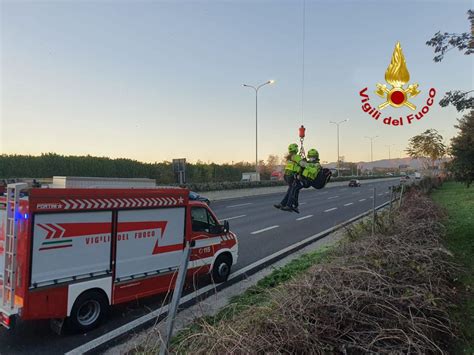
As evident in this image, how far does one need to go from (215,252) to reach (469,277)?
5.21m

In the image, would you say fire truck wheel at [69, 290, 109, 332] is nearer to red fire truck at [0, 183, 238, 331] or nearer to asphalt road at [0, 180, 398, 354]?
red fire truck at [0, 183, 238, 331]

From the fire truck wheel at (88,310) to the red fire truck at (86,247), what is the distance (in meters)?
0.02

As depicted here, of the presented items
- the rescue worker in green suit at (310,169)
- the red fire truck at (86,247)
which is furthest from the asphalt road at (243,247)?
the rescue worker in green suit at (310,169)

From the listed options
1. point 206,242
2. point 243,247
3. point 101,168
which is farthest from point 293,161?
point 101,168

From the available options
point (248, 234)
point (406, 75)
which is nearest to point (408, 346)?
point (406, 75)

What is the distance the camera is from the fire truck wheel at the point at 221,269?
29.4ft

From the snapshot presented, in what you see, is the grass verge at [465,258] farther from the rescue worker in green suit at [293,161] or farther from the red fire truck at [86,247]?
the red fire truck at [86,247]

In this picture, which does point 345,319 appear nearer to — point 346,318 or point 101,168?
point 346,318

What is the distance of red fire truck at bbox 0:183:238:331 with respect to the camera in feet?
18.5

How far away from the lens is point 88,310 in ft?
21.3

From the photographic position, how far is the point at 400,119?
386 centimetres

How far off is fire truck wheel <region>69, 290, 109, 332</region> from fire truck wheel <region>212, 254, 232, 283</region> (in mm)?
2909

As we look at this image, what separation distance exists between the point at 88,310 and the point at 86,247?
116cm

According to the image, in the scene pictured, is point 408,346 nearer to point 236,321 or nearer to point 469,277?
point 236,321
